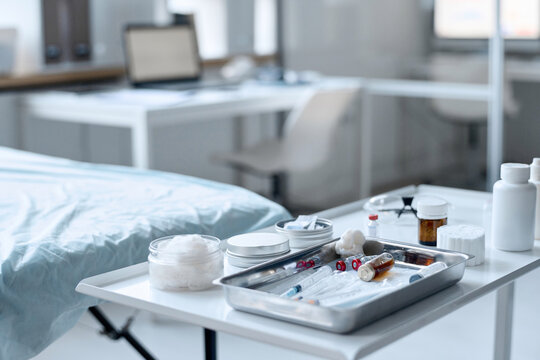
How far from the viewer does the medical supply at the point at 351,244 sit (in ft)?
4.20

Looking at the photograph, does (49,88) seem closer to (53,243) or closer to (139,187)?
(139,187)

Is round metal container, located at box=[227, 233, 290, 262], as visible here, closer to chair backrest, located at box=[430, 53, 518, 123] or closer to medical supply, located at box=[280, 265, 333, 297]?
medical supply, located at box=[280, 265, 333, 297]

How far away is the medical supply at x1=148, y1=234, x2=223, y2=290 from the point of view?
116 cm

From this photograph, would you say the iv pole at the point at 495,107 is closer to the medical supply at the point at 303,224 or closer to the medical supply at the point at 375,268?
the medical supply at the point at 303,224

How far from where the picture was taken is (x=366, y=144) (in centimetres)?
391

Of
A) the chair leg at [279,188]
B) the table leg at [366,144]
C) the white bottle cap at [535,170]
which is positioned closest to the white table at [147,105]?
the table leg at [366,144]

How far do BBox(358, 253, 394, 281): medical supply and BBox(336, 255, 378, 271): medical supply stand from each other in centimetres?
3

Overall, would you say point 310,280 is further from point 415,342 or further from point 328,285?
point 415,342

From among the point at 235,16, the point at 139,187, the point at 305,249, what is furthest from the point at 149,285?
the point at 235,16

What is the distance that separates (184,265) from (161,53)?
262 centimetres

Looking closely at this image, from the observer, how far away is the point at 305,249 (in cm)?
127

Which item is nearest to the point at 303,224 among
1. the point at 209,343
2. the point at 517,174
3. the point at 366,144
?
A: the point at 209,343

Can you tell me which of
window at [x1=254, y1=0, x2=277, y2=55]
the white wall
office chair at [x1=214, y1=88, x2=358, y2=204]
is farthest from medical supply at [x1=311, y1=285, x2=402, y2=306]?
window at [x1=254, y1=0, x2=277, y2=55]

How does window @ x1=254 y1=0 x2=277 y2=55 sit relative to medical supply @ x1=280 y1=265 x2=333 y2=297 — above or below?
above
